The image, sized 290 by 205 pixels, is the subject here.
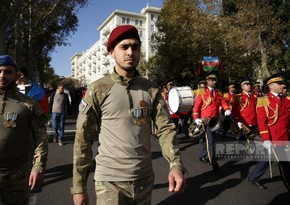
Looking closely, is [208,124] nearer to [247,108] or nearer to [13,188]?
[247,108]

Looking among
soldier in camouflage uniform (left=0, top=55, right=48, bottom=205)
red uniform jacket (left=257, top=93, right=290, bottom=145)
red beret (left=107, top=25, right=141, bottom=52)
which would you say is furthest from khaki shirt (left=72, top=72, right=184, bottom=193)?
red uniform jacket (left=257, top=93, right=290, bottom=145)

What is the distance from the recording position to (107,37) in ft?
295

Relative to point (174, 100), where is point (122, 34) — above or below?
above

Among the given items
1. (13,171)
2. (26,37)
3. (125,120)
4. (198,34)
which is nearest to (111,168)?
(125,120)

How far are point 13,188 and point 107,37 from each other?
89887mm

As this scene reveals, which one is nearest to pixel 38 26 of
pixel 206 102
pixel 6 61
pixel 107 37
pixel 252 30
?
pixel 252 30

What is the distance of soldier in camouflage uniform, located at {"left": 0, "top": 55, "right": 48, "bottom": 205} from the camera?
8.93 ft

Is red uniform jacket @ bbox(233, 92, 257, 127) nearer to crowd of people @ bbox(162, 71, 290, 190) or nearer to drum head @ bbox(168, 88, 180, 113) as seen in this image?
crowd of people @ bbox(162, 71, 290, 190)

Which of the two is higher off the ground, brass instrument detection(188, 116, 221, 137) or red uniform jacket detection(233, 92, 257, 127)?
red uniform jacket detection(233, 92, 257, 127)

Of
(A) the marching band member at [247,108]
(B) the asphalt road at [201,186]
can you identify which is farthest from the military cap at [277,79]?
(A) the marching band member at [247,108]

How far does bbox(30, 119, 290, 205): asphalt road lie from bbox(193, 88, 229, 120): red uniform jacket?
1.17m

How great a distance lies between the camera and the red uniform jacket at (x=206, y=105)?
6.79 m

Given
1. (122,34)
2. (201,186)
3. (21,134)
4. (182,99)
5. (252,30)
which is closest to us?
(122,34)

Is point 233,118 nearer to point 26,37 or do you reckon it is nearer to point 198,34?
point 198,34
